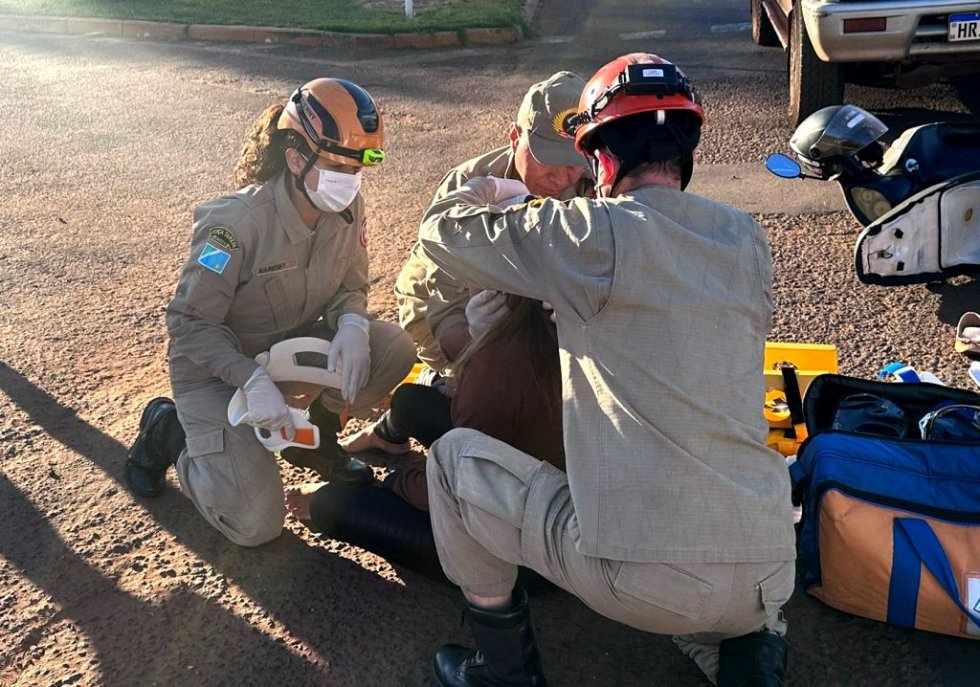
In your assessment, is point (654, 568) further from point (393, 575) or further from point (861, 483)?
point (393, 575)

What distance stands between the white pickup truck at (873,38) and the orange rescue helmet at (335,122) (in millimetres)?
3854

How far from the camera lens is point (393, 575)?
10.5ft

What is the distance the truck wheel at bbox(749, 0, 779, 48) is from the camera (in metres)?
9.38

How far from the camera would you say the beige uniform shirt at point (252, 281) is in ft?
10.8

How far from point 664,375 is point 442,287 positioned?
62.5 inches

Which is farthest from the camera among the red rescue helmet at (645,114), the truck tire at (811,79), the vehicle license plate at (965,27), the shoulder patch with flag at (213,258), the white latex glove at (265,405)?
the truck tire at (811,79)

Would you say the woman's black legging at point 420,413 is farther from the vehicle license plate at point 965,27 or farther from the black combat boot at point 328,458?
the vehicle license plate at point 965,27

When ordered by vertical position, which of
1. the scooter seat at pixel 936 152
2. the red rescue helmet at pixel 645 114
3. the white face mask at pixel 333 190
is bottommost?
the scooter seat at pixel 936 152

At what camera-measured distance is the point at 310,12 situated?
38.3ft

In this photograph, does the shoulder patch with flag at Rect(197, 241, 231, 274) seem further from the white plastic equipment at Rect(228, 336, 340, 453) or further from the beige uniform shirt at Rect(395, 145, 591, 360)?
the beige uniform shirt at Rect(395, 145, 591, 360)

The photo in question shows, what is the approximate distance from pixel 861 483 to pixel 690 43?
788 cm

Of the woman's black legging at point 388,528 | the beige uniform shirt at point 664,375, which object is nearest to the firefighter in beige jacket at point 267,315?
the woman's black legging at point 388,528

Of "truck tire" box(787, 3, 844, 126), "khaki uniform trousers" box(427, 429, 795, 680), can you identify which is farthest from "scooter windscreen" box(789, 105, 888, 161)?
"khaki uniform trousers" box(427, 429, 795, 680)

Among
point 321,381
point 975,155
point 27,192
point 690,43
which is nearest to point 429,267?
point 321,381
